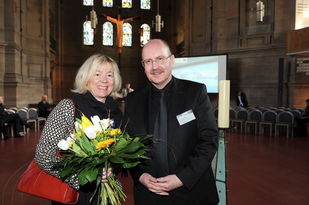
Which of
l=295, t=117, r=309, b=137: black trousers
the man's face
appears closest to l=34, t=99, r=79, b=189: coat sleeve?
the man's face

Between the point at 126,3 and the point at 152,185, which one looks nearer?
the point at 152,185

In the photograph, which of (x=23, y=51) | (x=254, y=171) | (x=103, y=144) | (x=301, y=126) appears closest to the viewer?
(x=103, y=144)

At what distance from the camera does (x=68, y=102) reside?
5.96ft

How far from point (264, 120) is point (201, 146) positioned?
7.97m

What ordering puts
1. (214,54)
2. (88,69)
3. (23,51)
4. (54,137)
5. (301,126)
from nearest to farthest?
1. (54,137)
2. (88,69)
3. (301,126)
4. (214,54)
5. (23,51)

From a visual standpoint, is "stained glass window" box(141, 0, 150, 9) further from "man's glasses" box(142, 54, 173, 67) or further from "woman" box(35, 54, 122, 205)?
"man's glasses" box(142, 54, 173, 67)

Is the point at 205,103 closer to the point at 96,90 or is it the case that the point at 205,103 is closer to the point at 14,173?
the point at 96,90

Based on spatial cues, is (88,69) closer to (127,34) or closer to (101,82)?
(101,82)

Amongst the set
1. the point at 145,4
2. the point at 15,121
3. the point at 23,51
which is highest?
the point at 145,4

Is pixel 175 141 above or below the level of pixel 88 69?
below

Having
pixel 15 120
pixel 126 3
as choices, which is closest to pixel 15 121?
pixel 15 120

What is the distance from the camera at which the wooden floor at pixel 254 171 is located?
145 inches

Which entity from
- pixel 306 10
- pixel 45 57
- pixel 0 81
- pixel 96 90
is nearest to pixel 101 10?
pixel 45 57

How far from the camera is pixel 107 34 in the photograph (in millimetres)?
24062
